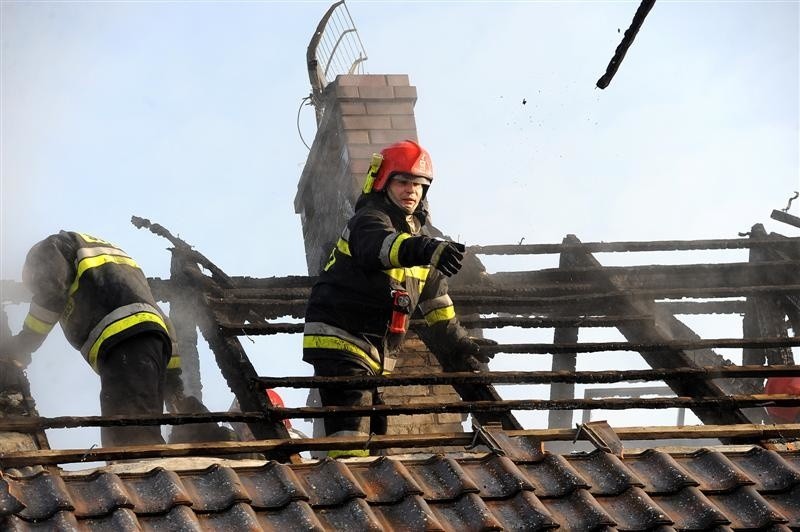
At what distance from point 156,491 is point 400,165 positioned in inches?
108

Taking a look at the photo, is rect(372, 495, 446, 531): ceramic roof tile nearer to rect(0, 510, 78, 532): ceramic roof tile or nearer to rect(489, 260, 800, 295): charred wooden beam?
rect(0, 510, 78, 532): ceramic roof tile

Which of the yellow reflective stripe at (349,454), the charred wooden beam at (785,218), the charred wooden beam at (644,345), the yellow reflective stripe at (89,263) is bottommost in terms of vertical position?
the yellow reflective stripe at (349,454)

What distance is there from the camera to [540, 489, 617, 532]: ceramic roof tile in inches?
155

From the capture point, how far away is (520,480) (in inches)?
163

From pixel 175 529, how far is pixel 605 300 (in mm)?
4296

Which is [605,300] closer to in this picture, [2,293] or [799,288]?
[799,288]

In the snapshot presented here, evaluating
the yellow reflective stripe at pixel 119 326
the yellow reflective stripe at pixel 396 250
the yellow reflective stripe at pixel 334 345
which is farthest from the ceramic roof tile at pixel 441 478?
the yellow reflective stripe at pixel 119 326

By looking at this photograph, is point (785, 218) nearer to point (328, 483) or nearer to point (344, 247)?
point (344, 247)

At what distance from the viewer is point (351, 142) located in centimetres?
848

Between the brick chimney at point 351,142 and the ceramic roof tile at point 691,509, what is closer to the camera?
the ceramic roof tile at point 691,509

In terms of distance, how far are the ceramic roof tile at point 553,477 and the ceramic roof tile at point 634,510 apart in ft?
0.35

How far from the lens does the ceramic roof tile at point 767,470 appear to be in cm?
433

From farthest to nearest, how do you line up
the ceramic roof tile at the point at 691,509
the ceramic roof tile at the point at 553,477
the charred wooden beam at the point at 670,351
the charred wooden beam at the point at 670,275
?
1. the charred wooden beam at the point at 670,275
2. the charred wooden beam at the point at 670,351
3. the ceramic roof tile at the point at 553,477
4. the ceramic roof tile at the point at 691,509

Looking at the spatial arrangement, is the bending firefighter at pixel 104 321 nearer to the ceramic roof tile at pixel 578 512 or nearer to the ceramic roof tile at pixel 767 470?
the ceramic roof tile at pixel 578 512
